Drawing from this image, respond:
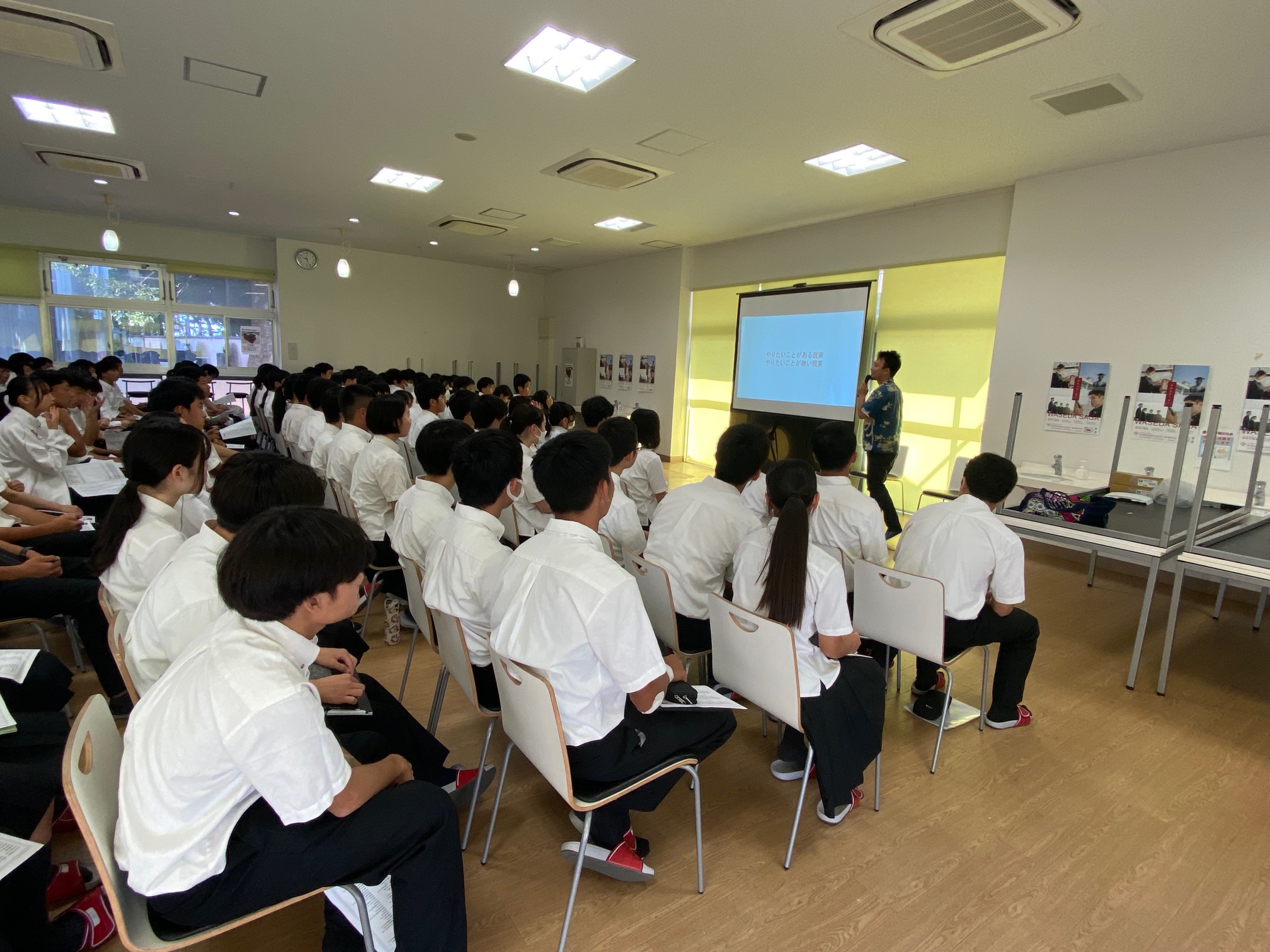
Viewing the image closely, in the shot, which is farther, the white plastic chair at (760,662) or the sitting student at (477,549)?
the sitting student at (477,549)

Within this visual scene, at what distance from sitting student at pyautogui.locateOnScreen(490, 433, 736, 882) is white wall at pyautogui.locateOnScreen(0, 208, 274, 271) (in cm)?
995

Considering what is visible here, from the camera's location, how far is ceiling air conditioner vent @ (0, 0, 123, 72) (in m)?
3.08

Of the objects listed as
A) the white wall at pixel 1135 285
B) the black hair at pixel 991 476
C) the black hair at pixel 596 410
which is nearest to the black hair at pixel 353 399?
the black hair at pixel 596 410

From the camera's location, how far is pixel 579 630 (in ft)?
5.14

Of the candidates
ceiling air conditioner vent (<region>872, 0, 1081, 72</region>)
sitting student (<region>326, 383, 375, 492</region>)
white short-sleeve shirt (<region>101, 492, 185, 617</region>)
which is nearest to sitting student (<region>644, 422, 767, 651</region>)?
white short-sleeve shirt (<region>101, 492, 185, 617</region>)

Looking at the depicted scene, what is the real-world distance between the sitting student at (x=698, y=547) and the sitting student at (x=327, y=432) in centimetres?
291

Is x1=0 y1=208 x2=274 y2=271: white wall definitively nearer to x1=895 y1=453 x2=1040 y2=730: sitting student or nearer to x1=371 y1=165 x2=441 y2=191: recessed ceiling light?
x1=371 y1=165 x2=441 y2=191: recessed ceiling light

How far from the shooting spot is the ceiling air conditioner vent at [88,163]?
17.8 feet

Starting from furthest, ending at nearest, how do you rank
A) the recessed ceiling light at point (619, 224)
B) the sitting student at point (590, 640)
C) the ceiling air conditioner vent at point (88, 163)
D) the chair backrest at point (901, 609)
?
1. the recessed ceiling light at point (619, 224)
2. the ceiling air conditioner vent at point (88, 163)
3. the chair backrest at point (901, 609)
4. the sitting student at point (590, 640)

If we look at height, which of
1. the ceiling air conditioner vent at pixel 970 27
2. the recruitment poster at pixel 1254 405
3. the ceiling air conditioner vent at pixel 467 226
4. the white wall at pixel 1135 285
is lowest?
the recruitment poster at pixel 1254 405

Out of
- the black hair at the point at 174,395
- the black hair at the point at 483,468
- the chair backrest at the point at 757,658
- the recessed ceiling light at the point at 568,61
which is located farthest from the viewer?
the black hair at the point at 174,395

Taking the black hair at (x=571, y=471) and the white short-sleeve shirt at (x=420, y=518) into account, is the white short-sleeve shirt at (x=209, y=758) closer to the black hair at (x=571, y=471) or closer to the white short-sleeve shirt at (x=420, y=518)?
the black hair at (x=571, y=471)

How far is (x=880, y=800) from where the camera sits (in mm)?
2299

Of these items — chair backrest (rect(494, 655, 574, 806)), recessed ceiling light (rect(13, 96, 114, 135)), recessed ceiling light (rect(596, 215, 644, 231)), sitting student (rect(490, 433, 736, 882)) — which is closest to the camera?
chair backrest (rect(494, 655, 574, 806))
